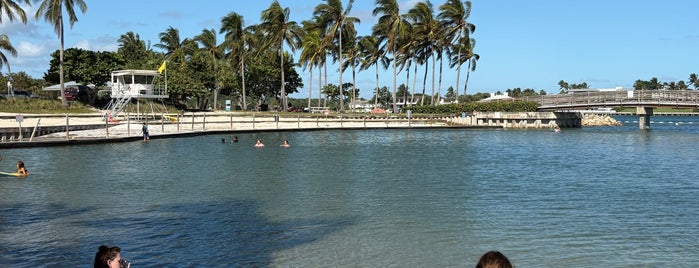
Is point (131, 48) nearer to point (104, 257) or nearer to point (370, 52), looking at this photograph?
point (370, 52)

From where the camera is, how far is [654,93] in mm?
67062

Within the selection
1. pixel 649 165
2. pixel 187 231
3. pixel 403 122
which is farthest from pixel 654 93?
pixel 187 231

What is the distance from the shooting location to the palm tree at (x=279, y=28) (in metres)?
82.0

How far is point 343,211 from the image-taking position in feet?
54.7

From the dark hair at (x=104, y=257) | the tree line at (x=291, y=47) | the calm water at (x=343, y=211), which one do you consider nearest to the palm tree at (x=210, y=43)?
the tree line at (x=291, y=47)

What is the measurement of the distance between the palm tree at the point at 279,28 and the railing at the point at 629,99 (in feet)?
115

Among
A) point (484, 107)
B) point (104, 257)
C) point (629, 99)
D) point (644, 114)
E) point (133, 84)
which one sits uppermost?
point (133, 84)

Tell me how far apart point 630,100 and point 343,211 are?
60351mm

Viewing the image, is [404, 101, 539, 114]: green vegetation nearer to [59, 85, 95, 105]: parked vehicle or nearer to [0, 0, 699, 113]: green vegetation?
[0, 0, 699, 113]: green vegetation

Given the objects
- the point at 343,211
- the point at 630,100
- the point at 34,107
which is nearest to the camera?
the point at 343,211

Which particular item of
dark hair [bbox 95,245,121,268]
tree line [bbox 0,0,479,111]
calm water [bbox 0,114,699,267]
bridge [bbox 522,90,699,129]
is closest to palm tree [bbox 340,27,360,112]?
tree line [bbox 0,0,479,111]

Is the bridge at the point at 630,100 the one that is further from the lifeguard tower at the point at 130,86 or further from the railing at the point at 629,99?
the lifeguard tower at the point at 130,86

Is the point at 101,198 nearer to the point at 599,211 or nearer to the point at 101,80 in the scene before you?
the point at 599,211

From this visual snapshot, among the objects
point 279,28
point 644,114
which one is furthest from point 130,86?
point 644,114
